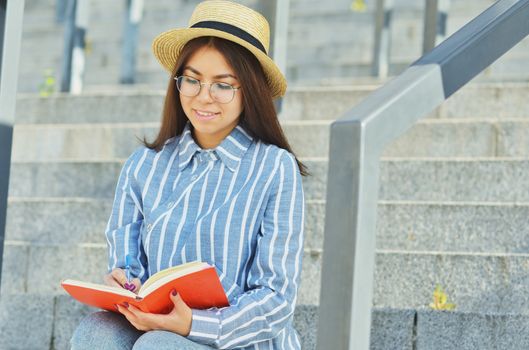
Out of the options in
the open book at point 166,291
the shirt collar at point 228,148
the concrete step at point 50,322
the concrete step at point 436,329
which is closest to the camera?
the open book at point 166,291

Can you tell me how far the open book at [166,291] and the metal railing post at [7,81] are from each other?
64 centimetres

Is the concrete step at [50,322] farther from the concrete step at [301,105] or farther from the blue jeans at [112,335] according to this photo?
the concrete step at [301,105]

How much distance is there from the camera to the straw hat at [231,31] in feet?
9.17

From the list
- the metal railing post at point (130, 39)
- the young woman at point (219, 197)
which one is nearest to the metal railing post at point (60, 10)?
the metal railing post at point (130, 39)

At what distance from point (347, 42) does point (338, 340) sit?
20.3 ft

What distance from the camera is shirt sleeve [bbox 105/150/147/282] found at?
2.87m

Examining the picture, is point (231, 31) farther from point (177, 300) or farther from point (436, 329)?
point (436, 329)

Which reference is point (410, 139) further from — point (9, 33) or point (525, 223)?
point (9, 33)

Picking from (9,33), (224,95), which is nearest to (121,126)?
(9,33)

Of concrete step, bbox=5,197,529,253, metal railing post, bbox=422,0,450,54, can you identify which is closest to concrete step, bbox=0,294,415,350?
concrete step, bbox=5,197,529,253

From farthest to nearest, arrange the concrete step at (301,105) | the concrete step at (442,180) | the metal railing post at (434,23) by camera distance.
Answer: the metal railing post at (434,23) < the concrete step at (301,105) < the concrete step at (442,180)

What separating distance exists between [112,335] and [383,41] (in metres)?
4.20

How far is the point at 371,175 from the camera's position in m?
2.05

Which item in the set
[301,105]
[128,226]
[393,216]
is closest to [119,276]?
[128,226]
